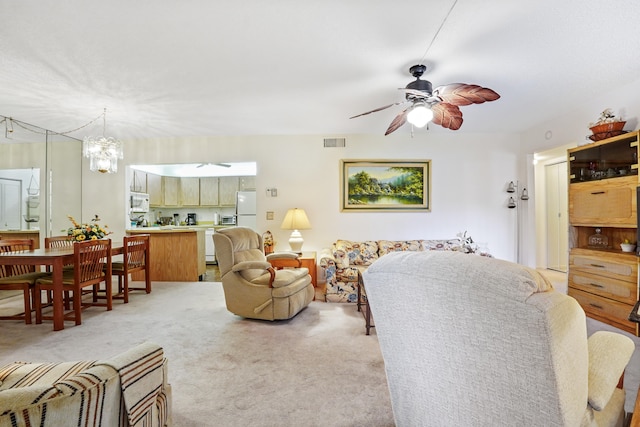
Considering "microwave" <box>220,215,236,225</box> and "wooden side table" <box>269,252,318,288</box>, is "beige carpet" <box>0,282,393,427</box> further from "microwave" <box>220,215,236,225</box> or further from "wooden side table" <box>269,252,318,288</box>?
"microwave" <box>220,215,236,225</box>

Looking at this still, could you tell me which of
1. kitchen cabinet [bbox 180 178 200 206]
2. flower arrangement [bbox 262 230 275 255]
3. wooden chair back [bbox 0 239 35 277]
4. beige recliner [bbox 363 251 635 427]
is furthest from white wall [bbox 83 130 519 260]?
beige recliner [bbox 363 251 635 427]

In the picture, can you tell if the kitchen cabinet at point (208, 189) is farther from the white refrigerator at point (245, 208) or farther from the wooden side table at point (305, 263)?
the wooden side table at point (305, 263)

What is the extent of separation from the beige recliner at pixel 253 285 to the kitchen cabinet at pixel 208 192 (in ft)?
14.0

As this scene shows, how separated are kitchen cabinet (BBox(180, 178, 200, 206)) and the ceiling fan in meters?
5.91

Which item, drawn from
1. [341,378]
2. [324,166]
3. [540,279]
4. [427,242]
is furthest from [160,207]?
[540,279]

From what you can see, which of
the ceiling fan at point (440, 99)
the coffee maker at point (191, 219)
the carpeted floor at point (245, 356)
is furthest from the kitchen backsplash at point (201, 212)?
the ceiling fan at point (440, 99)

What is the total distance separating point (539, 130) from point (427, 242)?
2435mm

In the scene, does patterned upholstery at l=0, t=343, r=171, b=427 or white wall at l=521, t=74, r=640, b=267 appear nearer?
patterned upholstery at l=0, t=343, r=171, b=427

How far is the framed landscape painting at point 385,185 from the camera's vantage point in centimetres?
506

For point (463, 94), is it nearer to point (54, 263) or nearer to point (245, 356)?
point (245, 356)

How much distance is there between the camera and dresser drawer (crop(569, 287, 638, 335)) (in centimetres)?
291

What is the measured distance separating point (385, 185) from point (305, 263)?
6.21 ft

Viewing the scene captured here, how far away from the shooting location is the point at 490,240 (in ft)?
16.8

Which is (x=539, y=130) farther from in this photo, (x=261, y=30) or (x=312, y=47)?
(x=261, y=30)
